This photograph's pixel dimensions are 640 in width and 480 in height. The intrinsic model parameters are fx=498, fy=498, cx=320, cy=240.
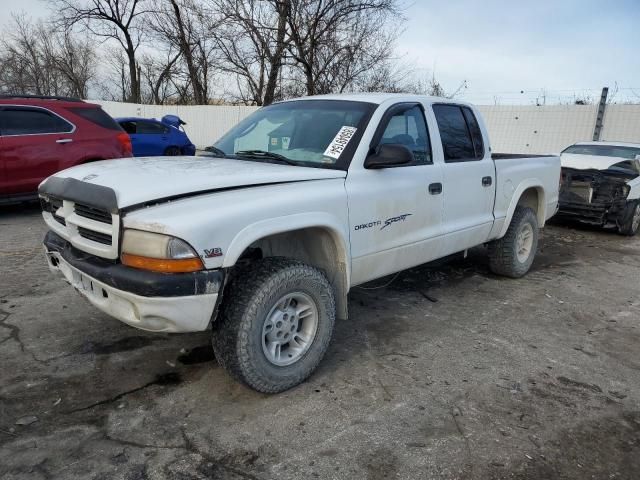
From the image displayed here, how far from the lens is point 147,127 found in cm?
1330

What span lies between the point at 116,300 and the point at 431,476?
185 centimetres

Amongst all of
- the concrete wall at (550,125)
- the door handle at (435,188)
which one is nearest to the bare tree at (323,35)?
the concrete wall at (550,125)

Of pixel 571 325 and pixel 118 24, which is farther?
pixel 118 24

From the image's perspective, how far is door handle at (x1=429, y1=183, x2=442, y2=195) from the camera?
398cm

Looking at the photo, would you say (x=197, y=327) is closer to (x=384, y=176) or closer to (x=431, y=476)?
(x=431, y=476)

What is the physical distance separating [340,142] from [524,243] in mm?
3275

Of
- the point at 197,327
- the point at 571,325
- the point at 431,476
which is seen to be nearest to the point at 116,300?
the point at 197,327

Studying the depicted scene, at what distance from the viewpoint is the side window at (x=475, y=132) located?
15.4 ft

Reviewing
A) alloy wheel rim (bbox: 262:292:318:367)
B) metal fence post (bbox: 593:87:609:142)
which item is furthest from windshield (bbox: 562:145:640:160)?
alloy wheel rim (bbox: 262:292:318:367)

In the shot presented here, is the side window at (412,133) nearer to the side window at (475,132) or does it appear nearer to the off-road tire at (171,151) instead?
the side window at (475,132)

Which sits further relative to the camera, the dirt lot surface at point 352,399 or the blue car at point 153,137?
the blue car at point 153,137

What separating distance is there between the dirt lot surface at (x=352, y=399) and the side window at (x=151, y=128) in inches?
361

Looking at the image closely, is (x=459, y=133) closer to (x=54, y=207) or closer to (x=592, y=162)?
(x=54, y=207)

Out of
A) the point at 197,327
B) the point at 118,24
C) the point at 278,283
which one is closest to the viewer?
the point at 197,327
